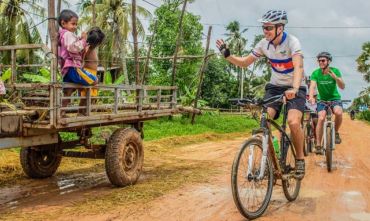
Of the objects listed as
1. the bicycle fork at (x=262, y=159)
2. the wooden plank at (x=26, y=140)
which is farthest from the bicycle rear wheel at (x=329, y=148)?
the wooden plank at (x=26, y=140)

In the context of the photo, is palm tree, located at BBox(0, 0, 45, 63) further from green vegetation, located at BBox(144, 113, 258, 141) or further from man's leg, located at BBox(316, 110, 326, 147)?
man's leg, located at BBox(316, 110, 326, 147)

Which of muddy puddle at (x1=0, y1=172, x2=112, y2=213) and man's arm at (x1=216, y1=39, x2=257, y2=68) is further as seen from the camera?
muddy puddle at (x1=0, y1=172, x2=112, y2=213)

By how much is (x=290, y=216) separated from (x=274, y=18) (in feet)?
7.50

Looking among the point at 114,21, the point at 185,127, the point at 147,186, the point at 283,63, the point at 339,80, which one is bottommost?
the point at 185,127

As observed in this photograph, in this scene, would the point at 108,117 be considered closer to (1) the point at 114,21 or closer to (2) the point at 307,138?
(2) the point at 307,138

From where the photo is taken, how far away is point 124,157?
6961mm

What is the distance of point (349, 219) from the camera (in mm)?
5109

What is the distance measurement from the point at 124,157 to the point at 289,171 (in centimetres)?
253

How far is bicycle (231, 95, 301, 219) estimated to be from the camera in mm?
4758

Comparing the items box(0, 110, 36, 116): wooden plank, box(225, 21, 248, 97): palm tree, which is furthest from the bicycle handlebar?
box(225, 21, 248, 97): palm tree

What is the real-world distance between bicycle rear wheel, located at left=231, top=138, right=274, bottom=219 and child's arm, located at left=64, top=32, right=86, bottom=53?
2884mm

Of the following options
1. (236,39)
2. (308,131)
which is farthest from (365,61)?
(308,131)

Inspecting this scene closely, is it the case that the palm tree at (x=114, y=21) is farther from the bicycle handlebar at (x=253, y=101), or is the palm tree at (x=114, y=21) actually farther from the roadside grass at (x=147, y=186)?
the bicycle handlebar at (x=253, y=101)

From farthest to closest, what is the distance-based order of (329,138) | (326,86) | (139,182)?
(326,86) → (329,138) → (139,182)
